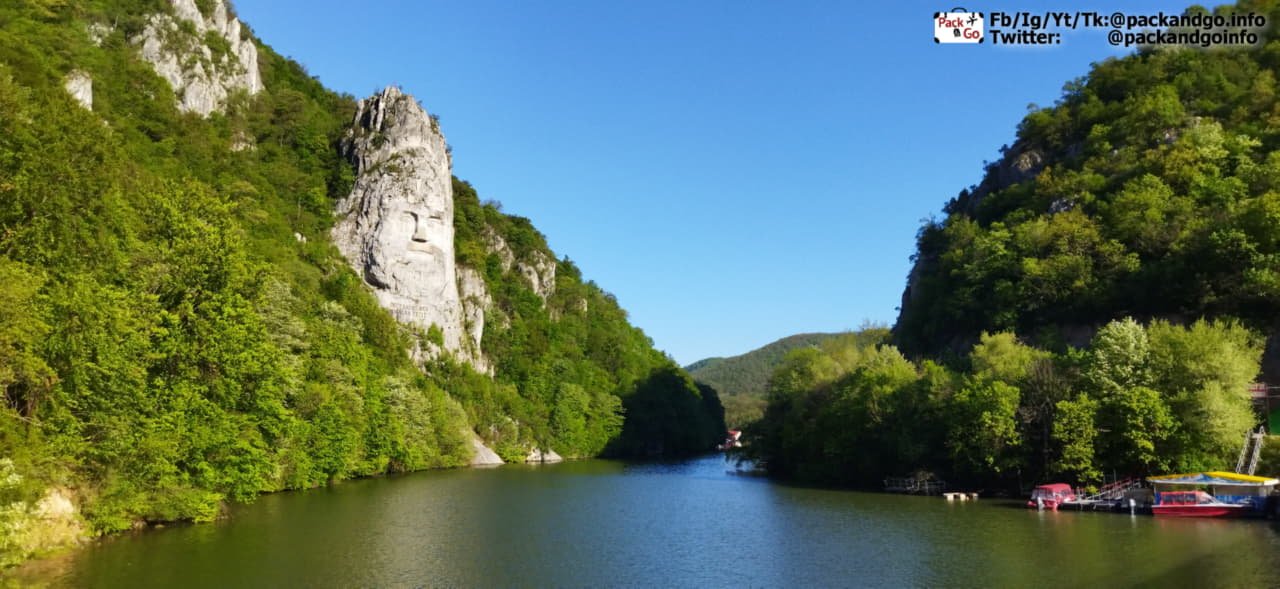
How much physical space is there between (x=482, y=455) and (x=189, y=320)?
5878 centimetres

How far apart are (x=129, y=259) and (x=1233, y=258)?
65.3 meters

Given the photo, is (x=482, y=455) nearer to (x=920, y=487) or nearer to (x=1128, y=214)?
(x=920, y=487)

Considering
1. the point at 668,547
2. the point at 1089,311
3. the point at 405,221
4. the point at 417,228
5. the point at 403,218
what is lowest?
the point at 668,547

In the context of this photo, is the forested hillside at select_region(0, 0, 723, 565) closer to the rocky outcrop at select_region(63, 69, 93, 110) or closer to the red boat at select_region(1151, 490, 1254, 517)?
the rocky outcrop at select_region(63, 69, 93, 110)

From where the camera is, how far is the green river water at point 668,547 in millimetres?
26219

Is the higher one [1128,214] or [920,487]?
[1128,214]

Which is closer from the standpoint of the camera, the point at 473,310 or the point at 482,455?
the point at 482,455

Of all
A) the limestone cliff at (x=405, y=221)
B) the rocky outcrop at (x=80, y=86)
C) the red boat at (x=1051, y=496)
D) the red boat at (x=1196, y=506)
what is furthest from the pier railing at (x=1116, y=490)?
the limestone cliff at (x=405, y=221)

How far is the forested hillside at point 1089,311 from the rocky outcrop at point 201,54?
7098 cm

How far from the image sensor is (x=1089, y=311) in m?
64.3

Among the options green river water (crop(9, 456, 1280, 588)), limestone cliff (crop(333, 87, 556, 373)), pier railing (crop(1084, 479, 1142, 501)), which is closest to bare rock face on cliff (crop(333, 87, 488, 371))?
limestone cliff (crop(333, 87, 556, 373))

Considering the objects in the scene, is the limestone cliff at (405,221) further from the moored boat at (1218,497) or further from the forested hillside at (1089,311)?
the moored boat at (1218,497)

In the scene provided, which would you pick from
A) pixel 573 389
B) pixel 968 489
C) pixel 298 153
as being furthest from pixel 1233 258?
pixel 298 153

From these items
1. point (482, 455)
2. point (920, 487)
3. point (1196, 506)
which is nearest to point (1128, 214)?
point (920, 487)
